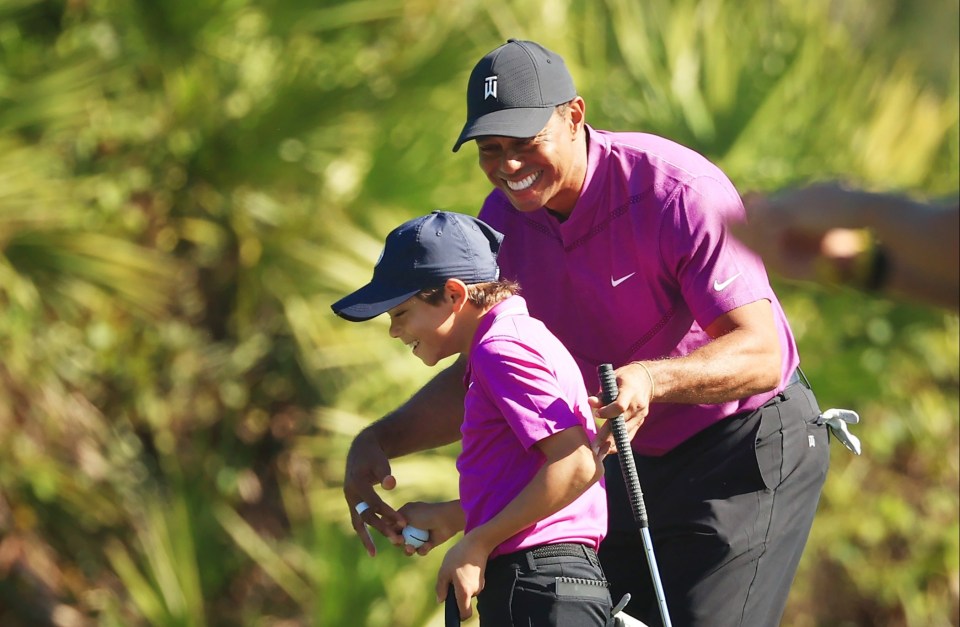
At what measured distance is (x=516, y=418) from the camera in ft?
9.67

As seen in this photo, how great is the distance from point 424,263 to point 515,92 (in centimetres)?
59

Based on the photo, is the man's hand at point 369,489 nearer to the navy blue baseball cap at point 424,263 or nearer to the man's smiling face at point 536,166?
the navy blue baseball cap at point 424,263

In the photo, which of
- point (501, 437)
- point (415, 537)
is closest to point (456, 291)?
point (501, 437)

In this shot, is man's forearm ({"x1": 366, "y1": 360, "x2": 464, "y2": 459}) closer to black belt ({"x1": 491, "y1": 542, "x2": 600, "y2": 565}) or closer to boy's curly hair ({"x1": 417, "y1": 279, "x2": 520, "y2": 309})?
boy's curly hair ({"x1": 417, "y1": 279, "x2": 520, "y2": 309})

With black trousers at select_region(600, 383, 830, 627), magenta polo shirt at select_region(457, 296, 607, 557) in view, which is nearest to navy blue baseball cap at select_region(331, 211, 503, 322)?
magenta polo shirt at select_region(457, 296, 607, 557)

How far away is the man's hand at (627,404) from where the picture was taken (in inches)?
112

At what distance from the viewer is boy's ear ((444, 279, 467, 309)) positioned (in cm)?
315

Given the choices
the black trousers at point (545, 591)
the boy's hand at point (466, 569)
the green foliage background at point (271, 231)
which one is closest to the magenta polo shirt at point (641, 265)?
the black trousers at point (545, 591)

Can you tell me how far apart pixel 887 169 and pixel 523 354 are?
4735mm

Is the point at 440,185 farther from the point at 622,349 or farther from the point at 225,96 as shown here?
the point at 622,349

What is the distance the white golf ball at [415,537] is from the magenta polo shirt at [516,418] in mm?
157

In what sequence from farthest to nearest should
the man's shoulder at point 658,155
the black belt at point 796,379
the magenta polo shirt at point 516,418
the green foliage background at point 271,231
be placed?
1. the green foliage background at point 271,231
2. the black belt at point 796,379
3. the man's shoulder at point 658,155
4. the magenta polo shirt at point 516,418

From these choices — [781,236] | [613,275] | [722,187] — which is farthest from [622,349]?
[781,236]

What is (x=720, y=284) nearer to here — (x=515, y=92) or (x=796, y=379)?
(x=796, y=379)
